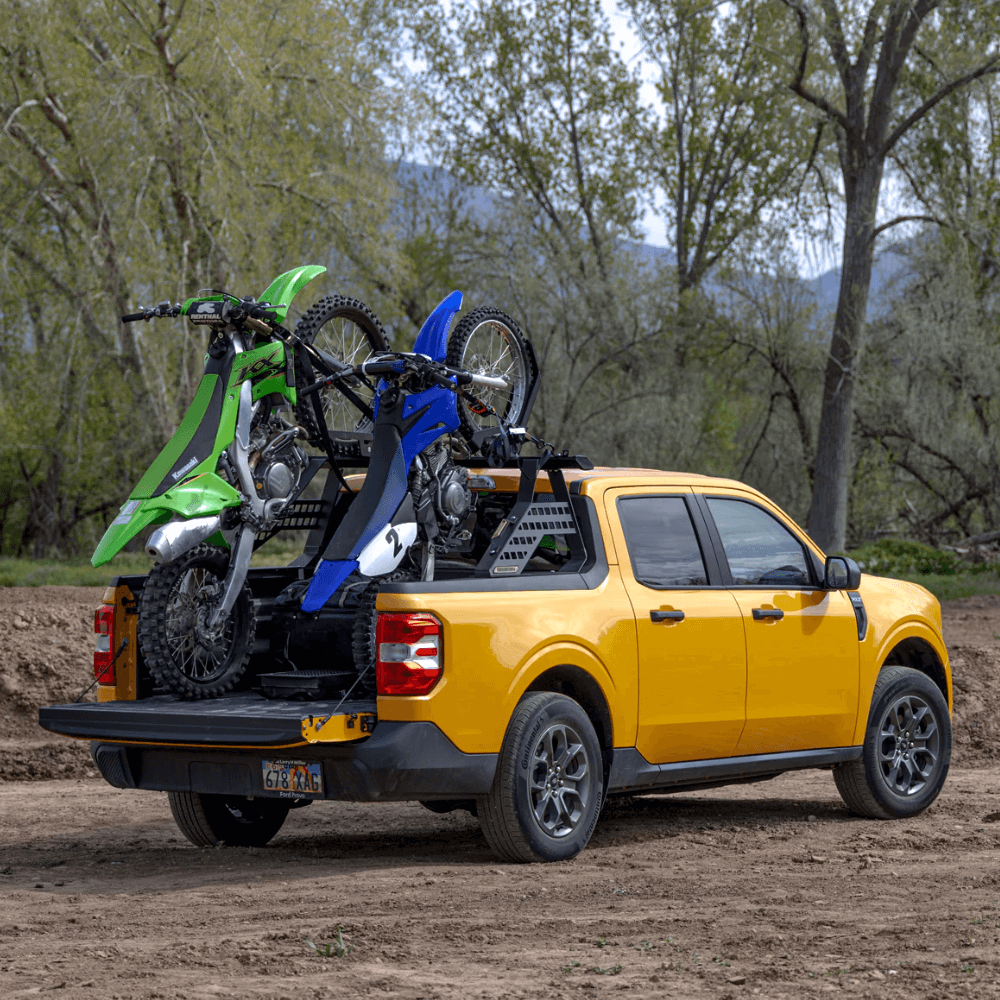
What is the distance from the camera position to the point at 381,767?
6.60 m

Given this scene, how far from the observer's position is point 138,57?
816 inches

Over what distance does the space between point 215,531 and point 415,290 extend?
2589 cm

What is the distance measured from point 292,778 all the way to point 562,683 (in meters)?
1.48

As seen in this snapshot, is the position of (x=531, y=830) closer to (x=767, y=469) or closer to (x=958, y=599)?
(x=958, y=599)

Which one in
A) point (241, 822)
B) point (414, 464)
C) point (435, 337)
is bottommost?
point (241, 822)

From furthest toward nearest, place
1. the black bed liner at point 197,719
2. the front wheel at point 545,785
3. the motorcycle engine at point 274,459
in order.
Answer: the motorcycle engine at point 274,459, the front wheel at point 545,785, the black bed liner at point 197,719

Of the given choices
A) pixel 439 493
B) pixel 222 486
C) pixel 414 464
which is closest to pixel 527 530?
Answer: pixel 439 493

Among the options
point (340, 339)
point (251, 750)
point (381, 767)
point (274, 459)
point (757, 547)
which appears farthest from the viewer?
point (340, 339)

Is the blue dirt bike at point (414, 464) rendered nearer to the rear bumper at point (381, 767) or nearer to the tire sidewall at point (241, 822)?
the rear bumper at point (381, 767)

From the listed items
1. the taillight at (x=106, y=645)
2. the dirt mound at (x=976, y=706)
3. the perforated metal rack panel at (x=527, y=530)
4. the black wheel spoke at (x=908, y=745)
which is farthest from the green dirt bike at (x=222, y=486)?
the dirt mound at (x=976, y=706)

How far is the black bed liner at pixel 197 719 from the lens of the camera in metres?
6.59

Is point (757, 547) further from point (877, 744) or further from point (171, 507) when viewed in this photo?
point (171, 507)

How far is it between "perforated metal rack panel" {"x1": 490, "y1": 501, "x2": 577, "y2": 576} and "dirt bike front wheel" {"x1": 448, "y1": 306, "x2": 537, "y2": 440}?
1184mm

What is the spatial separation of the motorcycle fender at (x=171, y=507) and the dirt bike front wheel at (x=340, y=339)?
1.00 meters
